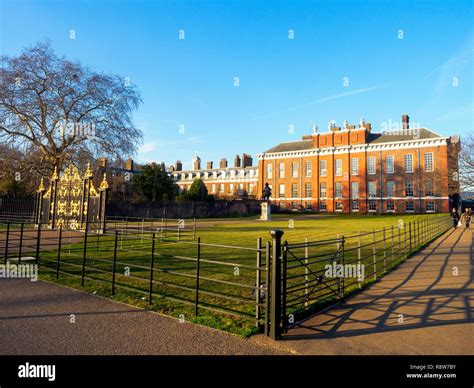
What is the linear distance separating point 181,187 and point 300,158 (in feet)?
112

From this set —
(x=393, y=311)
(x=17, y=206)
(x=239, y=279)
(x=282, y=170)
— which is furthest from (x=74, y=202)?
(x=282, y=170)

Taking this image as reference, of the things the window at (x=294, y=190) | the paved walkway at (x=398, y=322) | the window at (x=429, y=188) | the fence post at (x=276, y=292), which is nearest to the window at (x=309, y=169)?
the window at (x=294, y=190)

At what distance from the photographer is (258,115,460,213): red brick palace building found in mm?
50344

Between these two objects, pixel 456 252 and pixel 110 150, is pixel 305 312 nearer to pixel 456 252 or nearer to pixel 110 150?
pixel 456 252

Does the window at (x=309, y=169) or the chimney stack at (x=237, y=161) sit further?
the chimney stack at (x=237, y=161)

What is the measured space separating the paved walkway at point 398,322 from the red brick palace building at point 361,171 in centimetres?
4755

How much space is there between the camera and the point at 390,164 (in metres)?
53.9

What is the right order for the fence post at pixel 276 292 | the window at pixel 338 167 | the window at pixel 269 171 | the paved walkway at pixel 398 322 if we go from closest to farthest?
the paved walkway at pixel 398 322, the fence post at pixel 276 292, the window at pixel 338 167, the window at pixel 269 171

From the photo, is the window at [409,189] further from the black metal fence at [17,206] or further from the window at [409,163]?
the black metal fence at [17,206]

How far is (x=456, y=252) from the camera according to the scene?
527 inches

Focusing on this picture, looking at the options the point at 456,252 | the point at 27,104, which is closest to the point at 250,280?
the point at 456,252

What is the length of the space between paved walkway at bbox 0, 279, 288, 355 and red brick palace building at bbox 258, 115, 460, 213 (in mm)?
52417

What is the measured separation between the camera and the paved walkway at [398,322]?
4336mm

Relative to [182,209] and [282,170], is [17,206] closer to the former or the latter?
[182,209]
